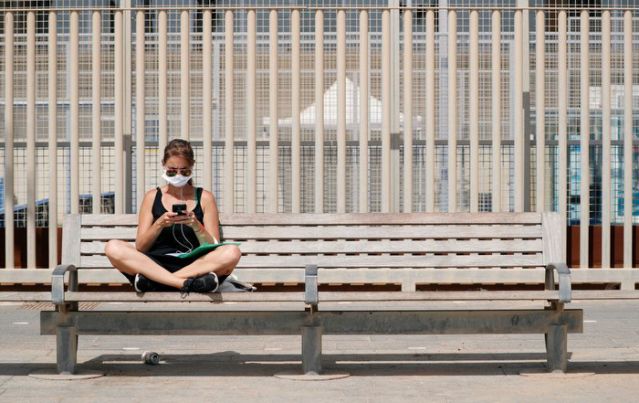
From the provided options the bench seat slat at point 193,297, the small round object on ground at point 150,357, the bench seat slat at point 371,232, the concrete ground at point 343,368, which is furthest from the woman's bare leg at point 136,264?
the small round object on ground at point 150,357

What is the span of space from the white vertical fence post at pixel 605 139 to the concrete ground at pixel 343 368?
173 cm

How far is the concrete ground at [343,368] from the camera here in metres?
6.49

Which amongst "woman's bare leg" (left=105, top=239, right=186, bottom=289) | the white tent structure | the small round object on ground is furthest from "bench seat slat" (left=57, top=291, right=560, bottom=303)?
the white tent structure

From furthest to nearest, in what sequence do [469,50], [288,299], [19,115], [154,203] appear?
[19,115], [469,50], [154,203], [288,299]

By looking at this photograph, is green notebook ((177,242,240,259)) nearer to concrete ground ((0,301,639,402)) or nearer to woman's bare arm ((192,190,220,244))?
woman's bare arm ((192,190,220,244))

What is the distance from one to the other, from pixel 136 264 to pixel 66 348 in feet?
1.95

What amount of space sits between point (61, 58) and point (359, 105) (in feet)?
8.97

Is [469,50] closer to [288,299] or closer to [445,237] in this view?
[445,237]

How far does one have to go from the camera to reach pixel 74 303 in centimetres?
721

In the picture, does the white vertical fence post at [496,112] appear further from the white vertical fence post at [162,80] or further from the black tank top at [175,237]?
the black tank top at [175,237]

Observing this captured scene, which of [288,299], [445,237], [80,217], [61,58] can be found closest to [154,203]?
[80,217]

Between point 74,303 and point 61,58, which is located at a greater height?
point 61,58

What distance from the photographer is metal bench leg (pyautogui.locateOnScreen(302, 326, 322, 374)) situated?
6891 millimetres

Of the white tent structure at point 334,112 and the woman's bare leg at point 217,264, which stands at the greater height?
the white tent structure at point 334,112
